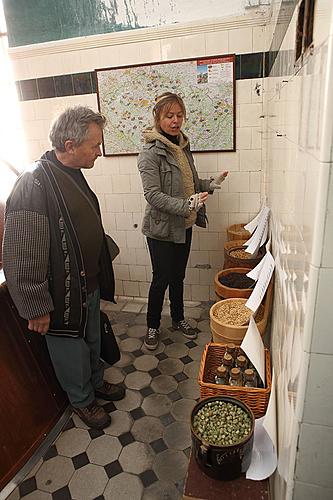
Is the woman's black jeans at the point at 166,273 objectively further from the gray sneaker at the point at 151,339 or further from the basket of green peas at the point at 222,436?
the basket of green peas at the point at 222,436

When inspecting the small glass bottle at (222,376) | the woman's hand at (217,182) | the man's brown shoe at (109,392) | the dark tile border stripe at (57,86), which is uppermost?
the dark tile border stripe at (57,86)

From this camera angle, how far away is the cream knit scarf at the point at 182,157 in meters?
2.06

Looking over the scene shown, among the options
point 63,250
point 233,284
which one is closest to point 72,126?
point 63,250

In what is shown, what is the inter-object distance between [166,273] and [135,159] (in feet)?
3.41

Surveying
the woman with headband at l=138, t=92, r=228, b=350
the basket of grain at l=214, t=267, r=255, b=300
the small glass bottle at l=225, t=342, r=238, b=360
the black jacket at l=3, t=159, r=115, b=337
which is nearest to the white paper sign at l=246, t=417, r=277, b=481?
the small glass bottle at l=225, t=342, r=238, b=360

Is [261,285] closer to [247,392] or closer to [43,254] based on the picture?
[247,392]

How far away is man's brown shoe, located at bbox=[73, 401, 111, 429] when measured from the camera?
5.90 feet

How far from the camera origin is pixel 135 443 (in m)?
1.71

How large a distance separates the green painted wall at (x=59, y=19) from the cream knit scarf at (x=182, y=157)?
976 mm

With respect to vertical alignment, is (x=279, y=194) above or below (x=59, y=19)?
below

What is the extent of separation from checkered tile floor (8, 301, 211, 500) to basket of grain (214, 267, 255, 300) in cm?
64

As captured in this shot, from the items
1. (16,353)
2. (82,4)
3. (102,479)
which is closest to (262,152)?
(82,4)

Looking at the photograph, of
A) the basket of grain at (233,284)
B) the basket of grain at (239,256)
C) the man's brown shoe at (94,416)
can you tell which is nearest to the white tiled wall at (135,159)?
the basket of grain at (239,256)

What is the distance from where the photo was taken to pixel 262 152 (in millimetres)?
2477
